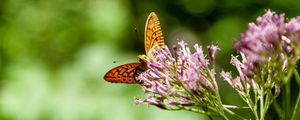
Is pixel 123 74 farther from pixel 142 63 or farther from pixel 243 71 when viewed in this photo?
pixel 243 71

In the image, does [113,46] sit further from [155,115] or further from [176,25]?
[176,25]

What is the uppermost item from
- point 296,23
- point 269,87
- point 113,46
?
point 113,46

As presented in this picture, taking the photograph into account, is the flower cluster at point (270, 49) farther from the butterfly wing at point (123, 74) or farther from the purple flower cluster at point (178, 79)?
the butterfly wing at point (123, 74)

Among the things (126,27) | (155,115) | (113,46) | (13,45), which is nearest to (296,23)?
(155,115)

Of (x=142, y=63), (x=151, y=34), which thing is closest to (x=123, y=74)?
(x=142, y=63)

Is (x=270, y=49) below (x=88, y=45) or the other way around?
below

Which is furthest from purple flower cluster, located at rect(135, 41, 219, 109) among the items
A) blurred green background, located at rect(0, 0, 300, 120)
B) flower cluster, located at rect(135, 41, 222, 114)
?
blurred green background, located at rect(0, 0, 300, 120)

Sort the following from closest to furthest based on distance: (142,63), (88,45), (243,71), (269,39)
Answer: (269,39)
(243,71)
(142,63)
(88,45)

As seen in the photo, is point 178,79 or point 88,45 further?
point 88,45
